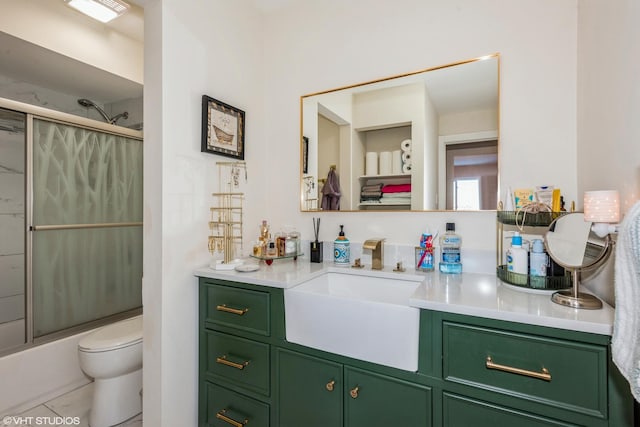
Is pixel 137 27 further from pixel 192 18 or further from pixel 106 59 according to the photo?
pixel 192 18

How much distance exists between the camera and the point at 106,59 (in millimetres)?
2297

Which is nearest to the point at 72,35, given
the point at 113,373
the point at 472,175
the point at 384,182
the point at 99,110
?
the point at 99,110

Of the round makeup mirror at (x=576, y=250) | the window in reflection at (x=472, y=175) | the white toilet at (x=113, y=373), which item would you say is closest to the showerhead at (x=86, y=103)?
the white toilet at (x=113, y=373)

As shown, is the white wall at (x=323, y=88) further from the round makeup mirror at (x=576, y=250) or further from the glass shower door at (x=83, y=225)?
the glass shower door at (x=83, y=225)

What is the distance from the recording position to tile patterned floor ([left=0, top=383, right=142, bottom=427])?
1.68 meters

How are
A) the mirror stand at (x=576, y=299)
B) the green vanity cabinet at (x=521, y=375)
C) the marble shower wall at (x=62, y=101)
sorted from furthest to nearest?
the marble shower wall at (x=62, y=101)
the mirror stand at (x=576, y=299)
the green vanity cabinet at (x=521, y=375)

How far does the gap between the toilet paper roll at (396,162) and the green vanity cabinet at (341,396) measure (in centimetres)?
100

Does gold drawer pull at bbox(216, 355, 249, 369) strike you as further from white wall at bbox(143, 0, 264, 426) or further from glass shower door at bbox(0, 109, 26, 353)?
glass shower door at bbox(0, 109, 26, 353)

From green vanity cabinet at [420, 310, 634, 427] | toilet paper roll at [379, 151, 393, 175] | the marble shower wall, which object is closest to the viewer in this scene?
green vanity cabinet at [420, 310, 634, 427]

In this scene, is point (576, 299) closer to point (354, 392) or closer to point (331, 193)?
point (354, 392)

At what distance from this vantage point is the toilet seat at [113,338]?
5.35ft

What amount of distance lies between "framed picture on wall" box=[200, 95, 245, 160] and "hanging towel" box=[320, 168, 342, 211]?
0.55m

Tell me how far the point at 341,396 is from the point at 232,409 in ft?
2.00

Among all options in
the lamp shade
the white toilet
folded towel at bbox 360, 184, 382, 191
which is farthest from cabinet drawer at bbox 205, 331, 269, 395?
the lamp shade
